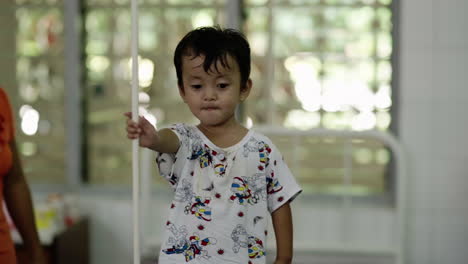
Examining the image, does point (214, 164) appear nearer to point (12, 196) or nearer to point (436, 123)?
point (12, 196)

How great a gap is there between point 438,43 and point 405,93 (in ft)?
0.74

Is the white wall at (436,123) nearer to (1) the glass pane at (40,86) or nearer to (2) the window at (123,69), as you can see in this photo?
(2) the window at (123,69)

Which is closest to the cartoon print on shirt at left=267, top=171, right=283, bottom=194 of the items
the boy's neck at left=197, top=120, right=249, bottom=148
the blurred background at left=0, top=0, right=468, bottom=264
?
the boy's neck at left=197, top=120, right=249, bottom=148

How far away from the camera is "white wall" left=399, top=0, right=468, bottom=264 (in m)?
2.65

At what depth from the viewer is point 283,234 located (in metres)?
1.41

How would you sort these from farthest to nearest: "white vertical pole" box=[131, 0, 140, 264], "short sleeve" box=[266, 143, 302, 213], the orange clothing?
the orange clothing
"short sleeve" box=[266, 143, 302, 213]
"white vertical pole" box=[131, 0, 140, 264]

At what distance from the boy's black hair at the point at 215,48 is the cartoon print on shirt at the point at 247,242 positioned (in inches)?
11.1

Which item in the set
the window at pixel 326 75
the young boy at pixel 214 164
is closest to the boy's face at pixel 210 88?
the young boy at pixel 214 164

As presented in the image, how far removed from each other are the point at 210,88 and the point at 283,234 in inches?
13.5

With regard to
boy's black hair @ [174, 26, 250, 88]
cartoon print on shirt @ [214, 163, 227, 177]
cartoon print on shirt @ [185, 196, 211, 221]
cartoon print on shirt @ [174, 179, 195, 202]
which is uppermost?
boy's black hair @ [174, 26, 250, 88]

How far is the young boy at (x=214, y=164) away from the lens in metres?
1.30

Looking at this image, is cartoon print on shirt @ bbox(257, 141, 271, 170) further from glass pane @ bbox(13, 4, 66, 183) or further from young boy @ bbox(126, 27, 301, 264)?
glass pane @ bbox(13, 4, 66, 183)

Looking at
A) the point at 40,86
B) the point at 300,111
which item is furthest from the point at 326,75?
the point at 40,86

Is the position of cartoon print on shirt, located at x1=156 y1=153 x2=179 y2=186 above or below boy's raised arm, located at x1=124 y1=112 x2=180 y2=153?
below
